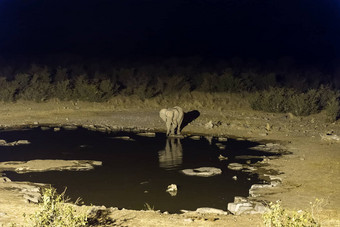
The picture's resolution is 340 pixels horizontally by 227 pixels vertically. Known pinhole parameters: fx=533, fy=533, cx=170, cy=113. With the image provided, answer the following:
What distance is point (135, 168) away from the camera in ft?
46.4

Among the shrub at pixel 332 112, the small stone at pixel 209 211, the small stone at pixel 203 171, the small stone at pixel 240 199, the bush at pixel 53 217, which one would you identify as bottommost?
the small stone at pixel 240 199

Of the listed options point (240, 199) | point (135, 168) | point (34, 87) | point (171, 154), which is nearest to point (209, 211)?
point (240, 199)

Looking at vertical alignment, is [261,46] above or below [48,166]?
above

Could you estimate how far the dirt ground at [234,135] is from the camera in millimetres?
9383

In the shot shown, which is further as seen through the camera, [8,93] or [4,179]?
[8,93]

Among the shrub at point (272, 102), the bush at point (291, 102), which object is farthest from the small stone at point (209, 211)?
the shrub at point (272, 102)

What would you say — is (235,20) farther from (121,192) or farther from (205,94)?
(121,192)

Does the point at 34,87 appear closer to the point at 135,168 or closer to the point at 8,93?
the point at 8,93

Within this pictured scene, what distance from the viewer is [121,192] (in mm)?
11984

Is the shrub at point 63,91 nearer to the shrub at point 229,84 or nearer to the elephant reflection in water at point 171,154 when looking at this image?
the shrub at point 229,84

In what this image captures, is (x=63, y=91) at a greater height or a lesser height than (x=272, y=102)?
greater

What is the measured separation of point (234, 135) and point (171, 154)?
395 cm

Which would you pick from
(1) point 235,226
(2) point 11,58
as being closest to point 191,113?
(1) point 235,226

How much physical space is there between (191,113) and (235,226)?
1434 cm
